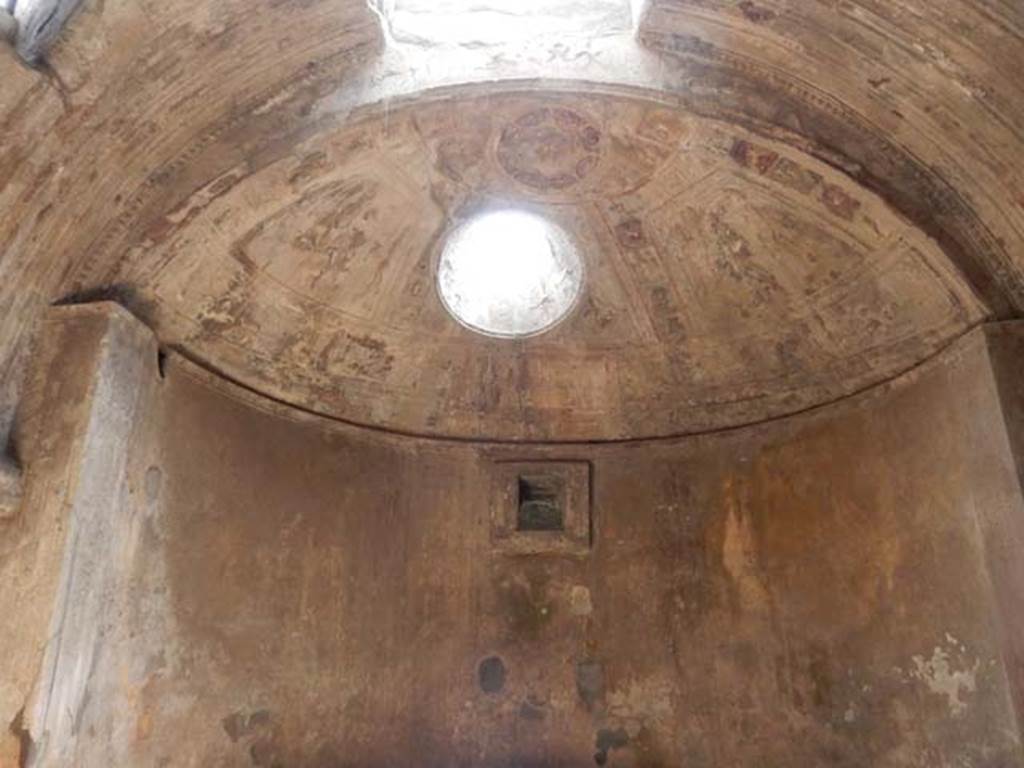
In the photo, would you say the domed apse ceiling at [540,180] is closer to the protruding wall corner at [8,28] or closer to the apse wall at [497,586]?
the protruding wall corner at [8,28]

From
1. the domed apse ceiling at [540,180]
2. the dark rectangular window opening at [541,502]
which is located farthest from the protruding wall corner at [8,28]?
the dark rectangular window opening at [541,502]

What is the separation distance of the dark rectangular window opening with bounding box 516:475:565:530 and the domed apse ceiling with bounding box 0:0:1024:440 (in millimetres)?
1492

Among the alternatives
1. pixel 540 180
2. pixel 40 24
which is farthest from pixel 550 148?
pixel 40 24

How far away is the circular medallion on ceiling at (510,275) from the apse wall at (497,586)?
1.21 meters

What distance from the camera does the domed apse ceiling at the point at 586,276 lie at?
17.9 feet

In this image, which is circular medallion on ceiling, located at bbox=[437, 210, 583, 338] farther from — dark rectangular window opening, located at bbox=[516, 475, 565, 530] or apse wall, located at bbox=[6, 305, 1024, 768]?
dark rectangular window opening, located at bbox=[516, 475, 565, 530]

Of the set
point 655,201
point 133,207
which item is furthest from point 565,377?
point 133,207

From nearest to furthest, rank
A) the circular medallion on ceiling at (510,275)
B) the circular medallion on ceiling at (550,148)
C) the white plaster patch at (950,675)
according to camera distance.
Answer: the white plaster patch at (950,675) → the circular medallion on ceiling at (550,148) → the circular medallion on ceiling at (510,275)

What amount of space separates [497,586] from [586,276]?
2.81m

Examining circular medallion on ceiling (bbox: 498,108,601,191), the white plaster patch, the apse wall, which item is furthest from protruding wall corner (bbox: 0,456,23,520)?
the white plaster patch

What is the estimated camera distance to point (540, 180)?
6.21m

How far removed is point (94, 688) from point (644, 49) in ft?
17.3

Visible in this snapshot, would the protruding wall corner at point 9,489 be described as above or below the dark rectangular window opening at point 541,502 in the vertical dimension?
below

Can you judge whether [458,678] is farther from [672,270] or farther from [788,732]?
[672,270]
